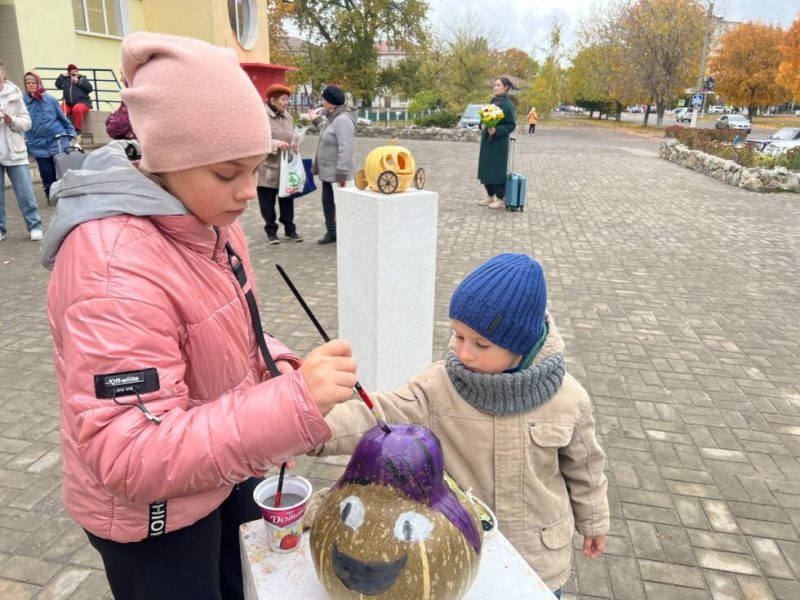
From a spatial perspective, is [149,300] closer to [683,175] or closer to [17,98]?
[17,98]

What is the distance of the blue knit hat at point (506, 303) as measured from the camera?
1.58 metres

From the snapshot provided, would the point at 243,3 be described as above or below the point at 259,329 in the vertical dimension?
above

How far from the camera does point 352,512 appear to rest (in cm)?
122

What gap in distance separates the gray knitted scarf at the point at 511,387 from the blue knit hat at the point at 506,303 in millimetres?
77

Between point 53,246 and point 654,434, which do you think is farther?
point 654,434

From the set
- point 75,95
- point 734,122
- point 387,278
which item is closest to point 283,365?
point 387,278

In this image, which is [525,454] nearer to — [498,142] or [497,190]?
[498,142]

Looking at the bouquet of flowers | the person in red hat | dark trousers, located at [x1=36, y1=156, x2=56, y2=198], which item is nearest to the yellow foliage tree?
the bouquet of flowers

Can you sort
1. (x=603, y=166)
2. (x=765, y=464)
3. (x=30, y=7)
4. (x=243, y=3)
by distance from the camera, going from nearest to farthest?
(x=765, y=464)
(x=30, y=7)
(x=603, y=166)
(x=243, y=3)

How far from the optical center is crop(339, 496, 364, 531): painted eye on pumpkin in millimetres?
1210

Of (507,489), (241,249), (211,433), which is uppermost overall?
(241,249)

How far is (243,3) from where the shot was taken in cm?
1947

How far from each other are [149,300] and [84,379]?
176 mm

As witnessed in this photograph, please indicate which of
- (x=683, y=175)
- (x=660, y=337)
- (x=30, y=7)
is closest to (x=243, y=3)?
(x=30, y=7)
